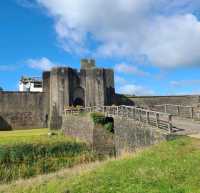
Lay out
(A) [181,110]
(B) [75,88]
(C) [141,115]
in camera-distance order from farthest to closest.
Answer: (B) [75,88], (A) [181,110], (C) [141,115]

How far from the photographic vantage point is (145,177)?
8.02 metres

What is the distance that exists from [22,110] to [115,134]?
16795 millimetres

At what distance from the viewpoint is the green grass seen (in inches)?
286

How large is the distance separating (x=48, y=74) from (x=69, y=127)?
9860 mm

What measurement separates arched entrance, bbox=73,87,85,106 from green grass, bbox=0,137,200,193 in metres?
24.6

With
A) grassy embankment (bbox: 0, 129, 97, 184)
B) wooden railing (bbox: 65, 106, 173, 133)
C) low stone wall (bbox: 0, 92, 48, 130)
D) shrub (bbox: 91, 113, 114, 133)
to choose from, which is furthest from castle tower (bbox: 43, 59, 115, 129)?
grassy embankment (bbox: 0, 129, 97, 184)

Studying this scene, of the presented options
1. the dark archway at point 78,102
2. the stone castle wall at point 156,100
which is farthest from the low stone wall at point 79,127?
the stone castle wall at point 156,100

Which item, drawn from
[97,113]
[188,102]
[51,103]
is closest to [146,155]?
[97,113]

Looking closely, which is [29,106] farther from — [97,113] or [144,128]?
[144,128]

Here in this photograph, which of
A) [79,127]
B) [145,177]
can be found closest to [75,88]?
[79,127]

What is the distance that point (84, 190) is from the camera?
7.64m

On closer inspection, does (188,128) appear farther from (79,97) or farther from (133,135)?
(79,97)

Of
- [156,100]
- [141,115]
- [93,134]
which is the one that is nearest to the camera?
[141,115]

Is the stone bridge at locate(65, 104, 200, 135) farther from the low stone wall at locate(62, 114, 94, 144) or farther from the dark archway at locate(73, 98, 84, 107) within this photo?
the dark archway at locate(73, 98, 84, 107)
